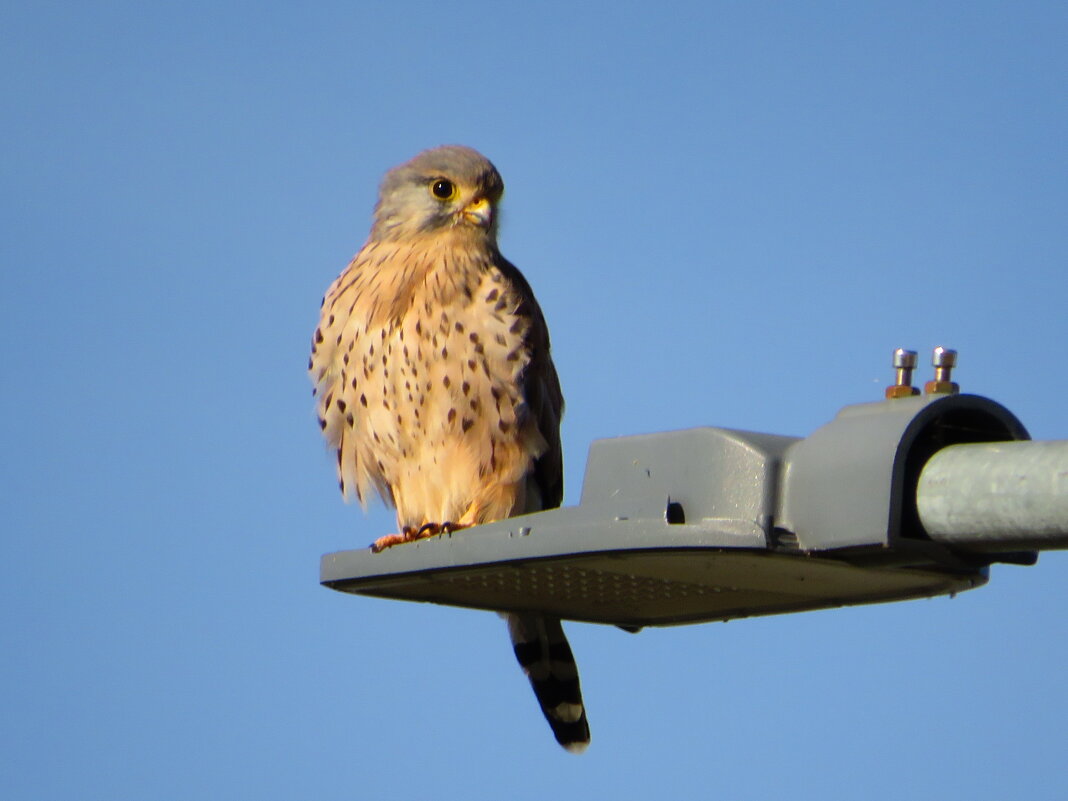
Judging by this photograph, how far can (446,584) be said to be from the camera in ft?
10.3

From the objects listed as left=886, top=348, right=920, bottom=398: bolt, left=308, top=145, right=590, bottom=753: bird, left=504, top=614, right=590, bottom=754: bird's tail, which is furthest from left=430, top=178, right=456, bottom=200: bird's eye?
left=886, top=348, right=920, bottom=398: bolt

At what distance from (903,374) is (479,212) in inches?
165

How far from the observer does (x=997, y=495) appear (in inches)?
85.8

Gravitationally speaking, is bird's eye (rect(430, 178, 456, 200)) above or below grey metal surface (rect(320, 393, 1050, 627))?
above

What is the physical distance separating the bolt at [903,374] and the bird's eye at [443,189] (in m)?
4.23

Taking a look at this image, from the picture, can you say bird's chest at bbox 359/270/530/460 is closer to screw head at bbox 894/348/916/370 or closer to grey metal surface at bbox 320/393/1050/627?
grey metal surface at bbox 320/393/1050/627

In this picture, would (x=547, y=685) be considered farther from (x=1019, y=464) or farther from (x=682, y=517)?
(x=1019, y=464)

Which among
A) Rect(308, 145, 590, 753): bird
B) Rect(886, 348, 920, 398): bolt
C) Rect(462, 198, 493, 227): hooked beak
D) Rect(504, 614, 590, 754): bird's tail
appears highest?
Rect(462, 198, 493, 227): hooked beak

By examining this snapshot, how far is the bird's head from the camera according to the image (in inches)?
260

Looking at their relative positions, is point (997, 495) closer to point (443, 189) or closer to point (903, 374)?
point (903, 374)

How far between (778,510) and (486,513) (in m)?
3.66

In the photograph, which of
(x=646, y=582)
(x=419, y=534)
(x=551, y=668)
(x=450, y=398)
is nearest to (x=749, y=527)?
(x=646, y=582)

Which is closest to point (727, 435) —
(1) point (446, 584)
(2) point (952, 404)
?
(2) point (952, 404)

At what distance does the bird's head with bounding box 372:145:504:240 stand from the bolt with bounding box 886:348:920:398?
4.09 meters
